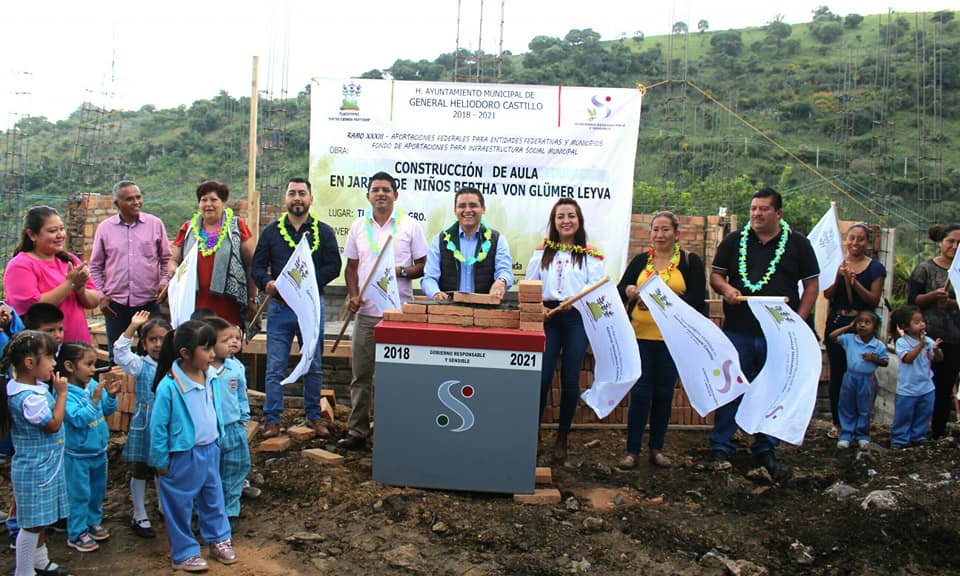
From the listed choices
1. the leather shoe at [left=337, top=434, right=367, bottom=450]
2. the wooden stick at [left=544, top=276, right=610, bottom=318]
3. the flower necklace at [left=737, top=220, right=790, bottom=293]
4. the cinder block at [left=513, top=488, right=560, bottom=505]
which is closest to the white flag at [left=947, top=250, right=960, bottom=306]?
the flower necklace at [left=737, top=220, right=790, bottom=293]

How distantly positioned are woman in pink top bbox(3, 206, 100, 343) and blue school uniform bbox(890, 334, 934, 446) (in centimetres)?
614

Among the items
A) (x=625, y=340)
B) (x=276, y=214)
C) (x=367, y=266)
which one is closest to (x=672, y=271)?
(x=625, y=340)

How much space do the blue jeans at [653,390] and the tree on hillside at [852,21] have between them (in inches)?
1928

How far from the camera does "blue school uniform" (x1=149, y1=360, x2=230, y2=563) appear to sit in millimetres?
4273

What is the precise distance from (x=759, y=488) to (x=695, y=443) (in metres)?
1.35

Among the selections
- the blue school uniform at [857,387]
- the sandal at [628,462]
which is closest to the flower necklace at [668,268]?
the sandal at [628,462]

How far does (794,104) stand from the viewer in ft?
123

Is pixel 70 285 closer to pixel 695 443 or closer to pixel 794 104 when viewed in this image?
pixel 695 443

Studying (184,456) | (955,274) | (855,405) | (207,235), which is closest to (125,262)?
(207,235)

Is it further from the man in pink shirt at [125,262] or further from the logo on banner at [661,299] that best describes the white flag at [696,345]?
the man in pink shirt at [125,262]

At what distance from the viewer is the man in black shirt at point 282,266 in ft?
20.6

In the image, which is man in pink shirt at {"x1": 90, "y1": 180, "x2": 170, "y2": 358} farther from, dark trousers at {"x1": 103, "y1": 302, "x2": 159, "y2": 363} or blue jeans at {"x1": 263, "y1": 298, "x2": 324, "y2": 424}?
blue jeans at {"x1": 263, "y1": 298, "x2": 324, "y2": 424}

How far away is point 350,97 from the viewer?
875 cm

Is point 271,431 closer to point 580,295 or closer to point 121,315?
point 121,315
